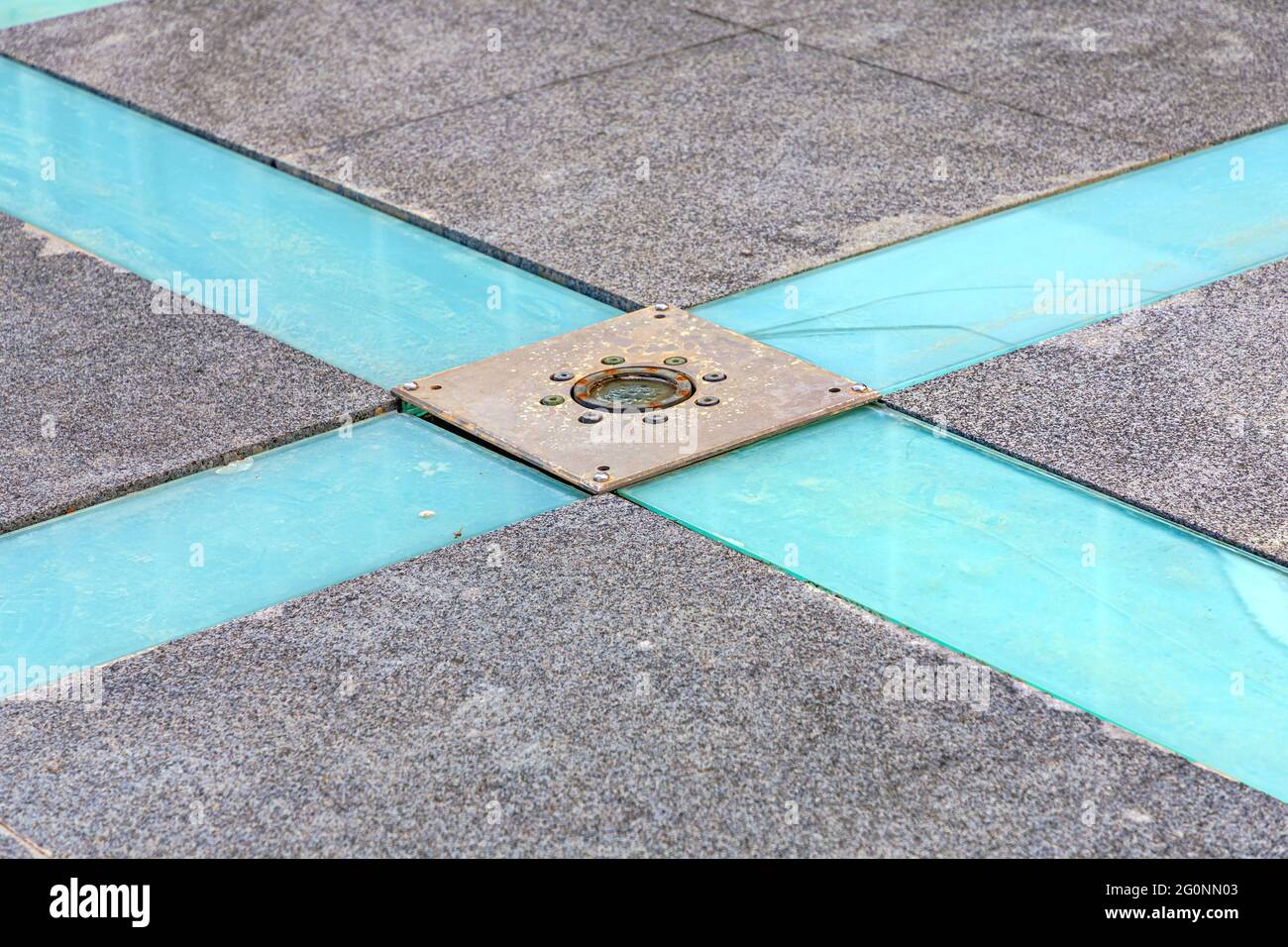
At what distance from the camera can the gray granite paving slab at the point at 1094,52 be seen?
16.2 feet

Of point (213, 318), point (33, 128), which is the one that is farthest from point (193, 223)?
point (33, 128)

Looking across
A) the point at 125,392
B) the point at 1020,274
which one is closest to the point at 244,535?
the point at 125,392

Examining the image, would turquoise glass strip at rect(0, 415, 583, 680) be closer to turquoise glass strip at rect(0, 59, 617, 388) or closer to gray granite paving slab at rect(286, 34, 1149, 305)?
turquoise glass strip at rect(0, 59, 617, 388)

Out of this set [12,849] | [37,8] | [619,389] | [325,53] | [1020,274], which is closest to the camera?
[12,849]

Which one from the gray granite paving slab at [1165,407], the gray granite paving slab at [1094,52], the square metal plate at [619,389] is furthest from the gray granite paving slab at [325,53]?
the gray granite paving slab at [1165,407]

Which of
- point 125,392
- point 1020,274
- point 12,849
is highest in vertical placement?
point 1020,274

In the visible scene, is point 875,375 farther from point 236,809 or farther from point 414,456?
point 236,809

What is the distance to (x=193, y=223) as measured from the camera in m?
4.38

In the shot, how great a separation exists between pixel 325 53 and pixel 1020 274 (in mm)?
2959

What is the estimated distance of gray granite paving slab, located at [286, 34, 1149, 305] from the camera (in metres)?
4.08

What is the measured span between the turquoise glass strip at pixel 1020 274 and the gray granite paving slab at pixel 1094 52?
1.41ft

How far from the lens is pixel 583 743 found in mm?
2367

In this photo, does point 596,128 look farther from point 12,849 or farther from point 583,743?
point 12,849

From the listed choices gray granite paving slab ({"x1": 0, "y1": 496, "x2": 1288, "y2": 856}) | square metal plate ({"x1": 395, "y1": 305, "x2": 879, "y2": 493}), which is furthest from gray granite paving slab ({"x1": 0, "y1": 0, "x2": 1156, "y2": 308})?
gray granite paving slab ({"x1": 0, "y1": 496, "x2": 1288, "y2": 856})
